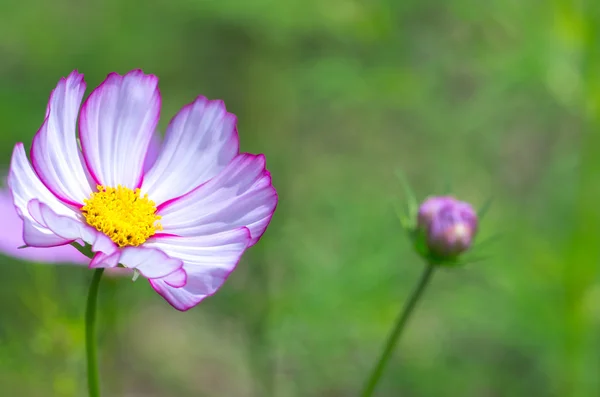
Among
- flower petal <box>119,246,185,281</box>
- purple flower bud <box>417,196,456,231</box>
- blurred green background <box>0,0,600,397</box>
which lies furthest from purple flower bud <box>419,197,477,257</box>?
blurred green background <box>0,0,600,397</box>

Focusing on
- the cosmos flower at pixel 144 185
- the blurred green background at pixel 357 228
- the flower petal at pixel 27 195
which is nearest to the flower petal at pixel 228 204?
the cosmos flower at pixel 144 185

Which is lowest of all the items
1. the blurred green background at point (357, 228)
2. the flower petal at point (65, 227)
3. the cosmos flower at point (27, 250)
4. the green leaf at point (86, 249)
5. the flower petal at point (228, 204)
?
the blurred green background at point (357, 228)

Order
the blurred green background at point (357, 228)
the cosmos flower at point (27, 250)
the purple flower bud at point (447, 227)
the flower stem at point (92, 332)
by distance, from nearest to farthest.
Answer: the flower stem at point (92, 332) < the purple flower bud at point (447, 227) < the cosmos flower at point (27, 250) < the blurred green background at point (357, 228)

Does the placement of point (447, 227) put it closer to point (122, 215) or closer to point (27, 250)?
point (122, 215)

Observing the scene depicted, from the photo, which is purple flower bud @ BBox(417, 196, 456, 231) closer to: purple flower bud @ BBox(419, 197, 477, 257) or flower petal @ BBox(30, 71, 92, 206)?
purple flower bud @ BBox(419, 197, 477, 257)

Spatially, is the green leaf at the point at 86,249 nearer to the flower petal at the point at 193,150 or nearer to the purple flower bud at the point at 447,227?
the flower petal at the point at 193,150

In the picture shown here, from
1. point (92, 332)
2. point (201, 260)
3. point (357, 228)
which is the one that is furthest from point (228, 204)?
point (357, 228)
